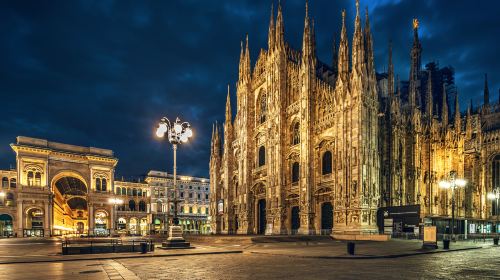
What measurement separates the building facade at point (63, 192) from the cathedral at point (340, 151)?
24.4 metres

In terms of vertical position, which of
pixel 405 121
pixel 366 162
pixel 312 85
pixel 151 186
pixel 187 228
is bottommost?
pixel 187 228

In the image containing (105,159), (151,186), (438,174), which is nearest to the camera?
(438,174)

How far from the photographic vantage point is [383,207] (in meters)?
36.8

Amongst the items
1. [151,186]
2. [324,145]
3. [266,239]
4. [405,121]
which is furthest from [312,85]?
[151,186]

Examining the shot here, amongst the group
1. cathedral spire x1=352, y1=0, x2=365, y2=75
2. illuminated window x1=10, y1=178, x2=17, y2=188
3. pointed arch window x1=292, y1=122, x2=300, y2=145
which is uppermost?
cathedral spire x1=352, y1=0, x2=365, y2=75

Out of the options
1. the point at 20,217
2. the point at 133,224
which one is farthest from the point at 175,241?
the point at 133,224

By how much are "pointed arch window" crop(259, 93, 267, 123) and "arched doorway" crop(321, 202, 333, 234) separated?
1703 centimetres

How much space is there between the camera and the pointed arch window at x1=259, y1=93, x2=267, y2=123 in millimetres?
54906

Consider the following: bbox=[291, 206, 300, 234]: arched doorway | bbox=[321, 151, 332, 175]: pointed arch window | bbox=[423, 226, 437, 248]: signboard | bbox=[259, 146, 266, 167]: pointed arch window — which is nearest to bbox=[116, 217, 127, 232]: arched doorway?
bbox=[259, 146, 266, 167]: pointed arch window

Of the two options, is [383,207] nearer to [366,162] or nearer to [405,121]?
[366,162]

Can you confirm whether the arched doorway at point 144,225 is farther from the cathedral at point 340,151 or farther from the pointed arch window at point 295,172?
the pointed arch window at point 295,172

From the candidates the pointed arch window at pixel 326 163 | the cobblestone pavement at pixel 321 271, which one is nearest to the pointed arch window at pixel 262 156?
the pointed arch window at pixel 326 163

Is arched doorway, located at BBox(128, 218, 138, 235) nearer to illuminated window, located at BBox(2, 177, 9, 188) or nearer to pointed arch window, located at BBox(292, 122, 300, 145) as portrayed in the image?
illuminated window, located at BBox(2, 177, 9, 188)

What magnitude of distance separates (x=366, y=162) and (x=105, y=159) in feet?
207
